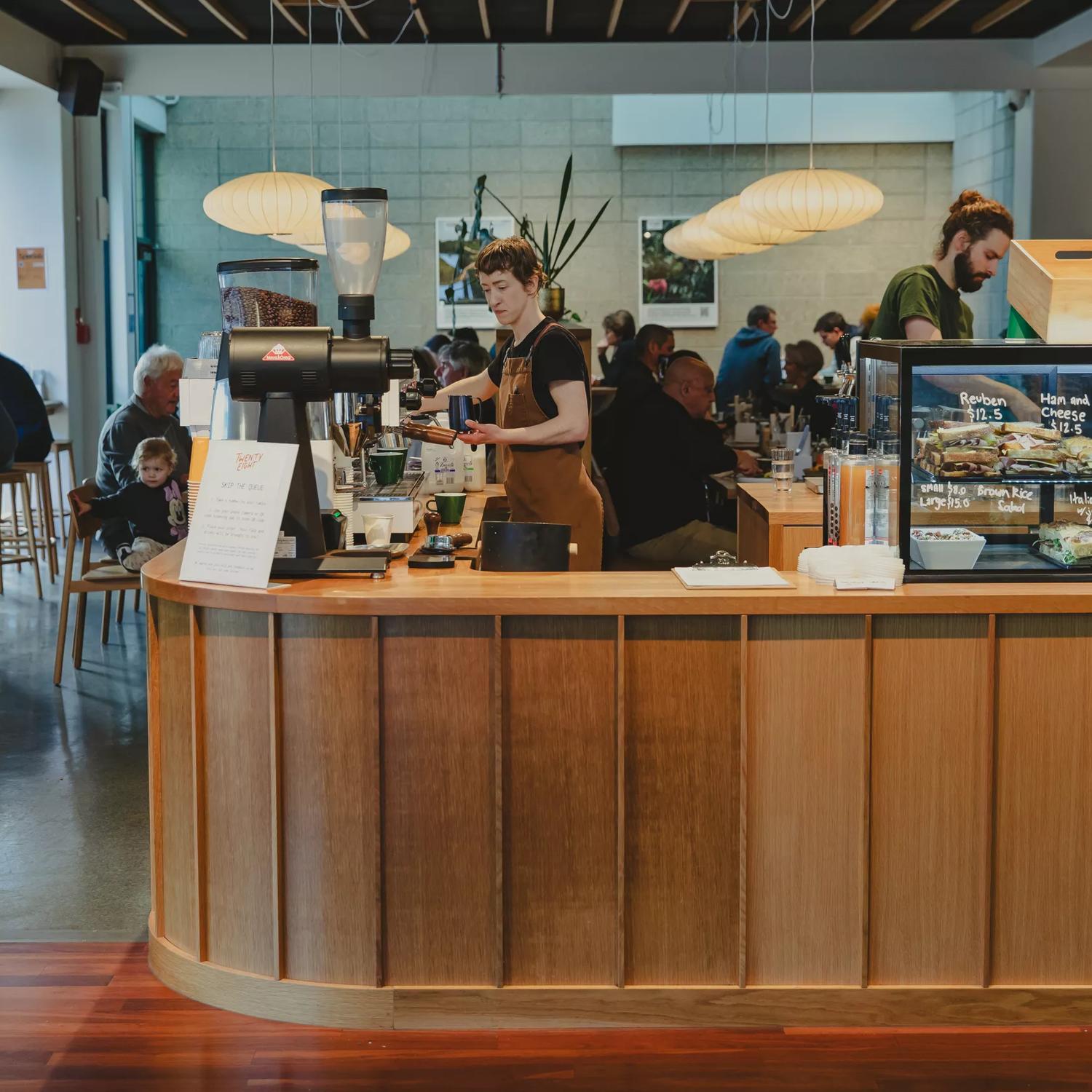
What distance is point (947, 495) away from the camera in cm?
284

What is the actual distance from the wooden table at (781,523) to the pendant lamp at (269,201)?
249 cm

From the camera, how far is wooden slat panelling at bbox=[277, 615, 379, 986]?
2.66 m

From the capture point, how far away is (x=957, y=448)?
280 centimetres

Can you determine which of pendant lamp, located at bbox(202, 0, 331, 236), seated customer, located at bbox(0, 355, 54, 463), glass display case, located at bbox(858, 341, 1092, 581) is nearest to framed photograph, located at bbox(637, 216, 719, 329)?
seated customer, located at bbox(0, 355, 54, 463)

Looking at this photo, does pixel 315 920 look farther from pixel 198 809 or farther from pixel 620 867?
pixel 620 867

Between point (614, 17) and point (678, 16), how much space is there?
419mm

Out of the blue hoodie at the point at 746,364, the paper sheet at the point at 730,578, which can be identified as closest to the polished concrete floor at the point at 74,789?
the paper sheet at the point at 730,578

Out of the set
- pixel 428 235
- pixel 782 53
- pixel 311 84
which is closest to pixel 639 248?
pixel 428 235

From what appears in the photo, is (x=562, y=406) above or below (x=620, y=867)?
above

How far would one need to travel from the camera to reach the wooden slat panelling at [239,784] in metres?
2.71

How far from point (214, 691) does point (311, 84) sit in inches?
297

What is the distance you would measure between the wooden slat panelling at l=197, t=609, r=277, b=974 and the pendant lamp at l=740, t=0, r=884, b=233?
175 inches

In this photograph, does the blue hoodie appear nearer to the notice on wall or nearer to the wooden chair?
the notice on wall

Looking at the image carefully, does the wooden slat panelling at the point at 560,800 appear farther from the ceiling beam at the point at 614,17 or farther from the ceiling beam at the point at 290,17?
the ceiling beam at the point at 614,17
